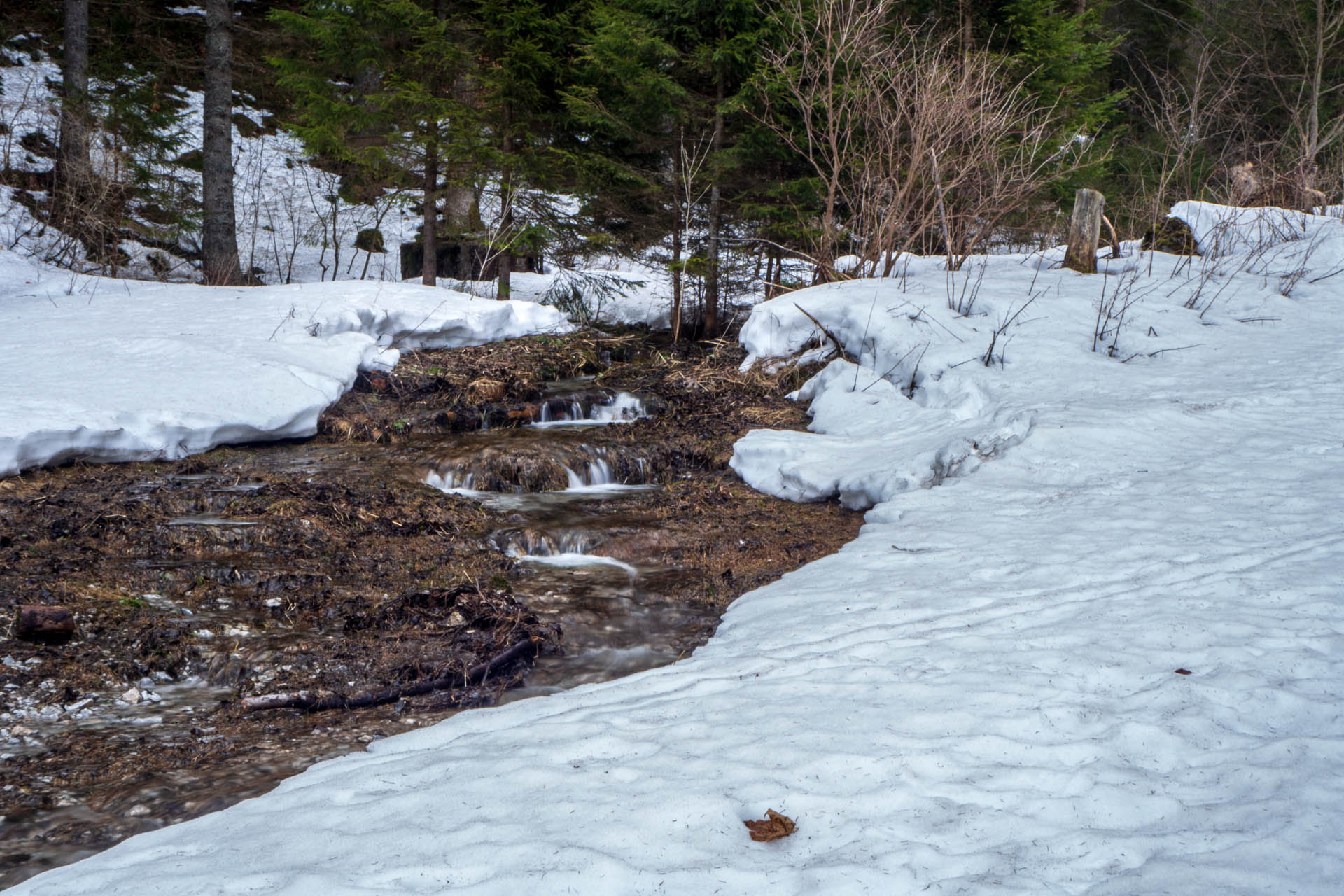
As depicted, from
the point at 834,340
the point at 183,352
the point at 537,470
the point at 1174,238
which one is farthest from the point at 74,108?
the point at 1174,238

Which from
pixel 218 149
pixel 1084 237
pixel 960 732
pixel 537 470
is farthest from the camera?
pixel 218 149

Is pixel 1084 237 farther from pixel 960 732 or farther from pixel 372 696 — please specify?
pixel 372 696

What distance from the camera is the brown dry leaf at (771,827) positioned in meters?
2.19

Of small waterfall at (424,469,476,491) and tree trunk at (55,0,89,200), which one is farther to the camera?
tree trunk at (55,0,89,200)

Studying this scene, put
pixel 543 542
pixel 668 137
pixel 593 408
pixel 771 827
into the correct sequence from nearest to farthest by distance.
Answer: pixel 771 827, pixel 543 542, pixel 593 408, pixel 668 137

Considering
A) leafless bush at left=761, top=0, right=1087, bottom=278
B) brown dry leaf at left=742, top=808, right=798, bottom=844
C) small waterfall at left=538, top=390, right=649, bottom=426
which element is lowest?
brown dry leaf at left=742, top=808, right=798, bottom=844

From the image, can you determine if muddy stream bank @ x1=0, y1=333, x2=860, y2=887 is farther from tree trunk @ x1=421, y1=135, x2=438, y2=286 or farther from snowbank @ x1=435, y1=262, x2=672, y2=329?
snowbank @ x1=435, y1=262, x2=672, y2=329

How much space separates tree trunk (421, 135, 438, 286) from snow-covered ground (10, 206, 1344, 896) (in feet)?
31.2

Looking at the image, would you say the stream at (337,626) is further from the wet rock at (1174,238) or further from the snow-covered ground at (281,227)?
the wet rock at (1174,238)

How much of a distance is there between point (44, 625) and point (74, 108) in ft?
39.2

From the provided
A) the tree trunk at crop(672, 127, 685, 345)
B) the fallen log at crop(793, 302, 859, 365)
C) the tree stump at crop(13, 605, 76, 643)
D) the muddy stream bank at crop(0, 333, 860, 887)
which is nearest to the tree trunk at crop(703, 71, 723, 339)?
the tree trunk at crop(672, 127, 685, 345)

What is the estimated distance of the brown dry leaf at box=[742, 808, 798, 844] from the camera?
7.18ft

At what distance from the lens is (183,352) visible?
7652 millimetres

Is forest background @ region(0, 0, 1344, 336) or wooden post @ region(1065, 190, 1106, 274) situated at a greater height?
forest background @ region(0, 0, 1344, 336)
